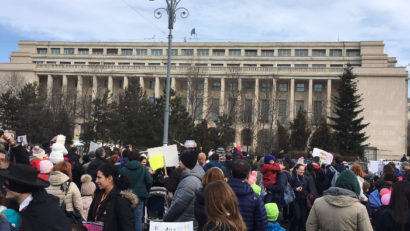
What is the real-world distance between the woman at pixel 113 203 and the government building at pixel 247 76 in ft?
157

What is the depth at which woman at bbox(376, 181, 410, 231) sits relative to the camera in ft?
15.0

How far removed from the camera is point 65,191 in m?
6.94

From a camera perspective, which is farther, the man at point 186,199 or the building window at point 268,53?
the building window at point 268,53

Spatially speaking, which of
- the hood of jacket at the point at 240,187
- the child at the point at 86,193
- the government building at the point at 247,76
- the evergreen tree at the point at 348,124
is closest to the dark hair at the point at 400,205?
the hood of jacket at the point at 240,187

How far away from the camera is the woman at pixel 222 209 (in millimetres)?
3566

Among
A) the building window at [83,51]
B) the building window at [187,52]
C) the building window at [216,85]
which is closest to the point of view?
the building window at [216,85]

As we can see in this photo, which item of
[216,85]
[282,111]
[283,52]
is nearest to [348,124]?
[282,111]

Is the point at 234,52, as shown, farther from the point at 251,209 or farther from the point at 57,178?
the point at 251,209

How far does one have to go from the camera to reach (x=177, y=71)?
228 ft

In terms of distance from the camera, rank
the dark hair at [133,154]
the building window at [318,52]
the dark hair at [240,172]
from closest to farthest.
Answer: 1. the dark hair at [240,172]
2. the dark hair at [133,154]
3. the building window at [318,52]

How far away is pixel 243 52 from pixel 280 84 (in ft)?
36.8

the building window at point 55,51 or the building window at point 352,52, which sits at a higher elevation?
the building window at point 55,51

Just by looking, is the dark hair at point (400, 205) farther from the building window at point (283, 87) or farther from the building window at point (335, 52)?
the building window at point (335, 52)

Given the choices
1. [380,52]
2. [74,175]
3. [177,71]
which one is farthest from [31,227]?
[380,52]
